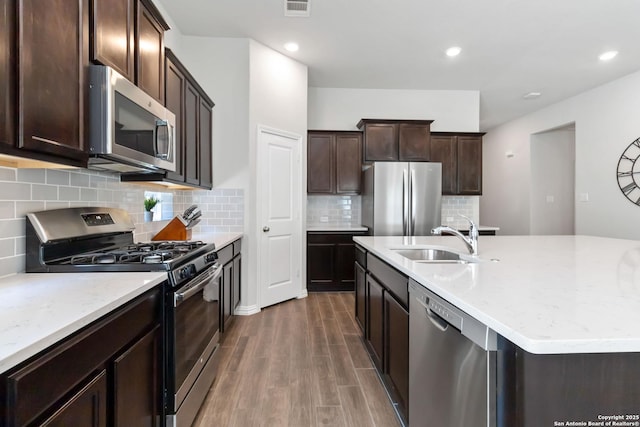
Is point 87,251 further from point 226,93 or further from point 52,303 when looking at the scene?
point 226,93

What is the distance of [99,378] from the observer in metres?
0.98

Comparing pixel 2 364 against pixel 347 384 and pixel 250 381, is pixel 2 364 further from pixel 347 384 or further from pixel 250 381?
pixel 347 384

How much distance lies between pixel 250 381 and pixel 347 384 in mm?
659

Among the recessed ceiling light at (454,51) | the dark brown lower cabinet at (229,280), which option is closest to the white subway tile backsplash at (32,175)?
the dark brown lower cabinet at (229,280)

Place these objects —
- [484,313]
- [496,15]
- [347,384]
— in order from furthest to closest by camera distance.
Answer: [496,15] < [347,384] < [484,313]

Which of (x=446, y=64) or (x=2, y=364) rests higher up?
(x=446, y=64)

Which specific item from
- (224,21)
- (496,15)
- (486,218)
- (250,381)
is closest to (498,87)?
(496,15)

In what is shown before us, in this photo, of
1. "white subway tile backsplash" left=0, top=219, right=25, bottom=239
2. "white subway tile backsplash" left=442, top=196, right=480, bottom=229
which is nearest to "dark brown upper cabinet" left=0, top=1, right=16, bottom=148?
"white subway tile backsplash" left=0, top=219, right=25, bottom=239

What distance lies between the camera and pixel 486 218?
25.6 feet

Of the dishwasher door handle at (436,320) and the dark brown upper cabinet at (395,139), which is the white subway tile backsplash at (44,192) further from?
the dark brown upper cabinet at (395,139)

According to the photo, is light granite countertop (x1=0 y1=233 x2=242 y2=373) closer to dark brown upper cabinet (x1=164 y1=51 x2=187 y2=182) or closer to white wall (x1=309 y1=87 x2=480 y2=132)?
dark brown upper cabinet (x1=164 y1=51 x2=187 y2=182)

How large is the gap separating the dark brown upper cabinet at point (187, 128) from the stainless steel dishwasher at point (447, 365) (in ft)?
6.22

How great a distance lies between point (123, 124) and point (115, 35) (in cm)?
46

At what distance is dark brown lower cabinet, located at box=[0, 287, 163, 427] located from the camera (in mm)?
712
